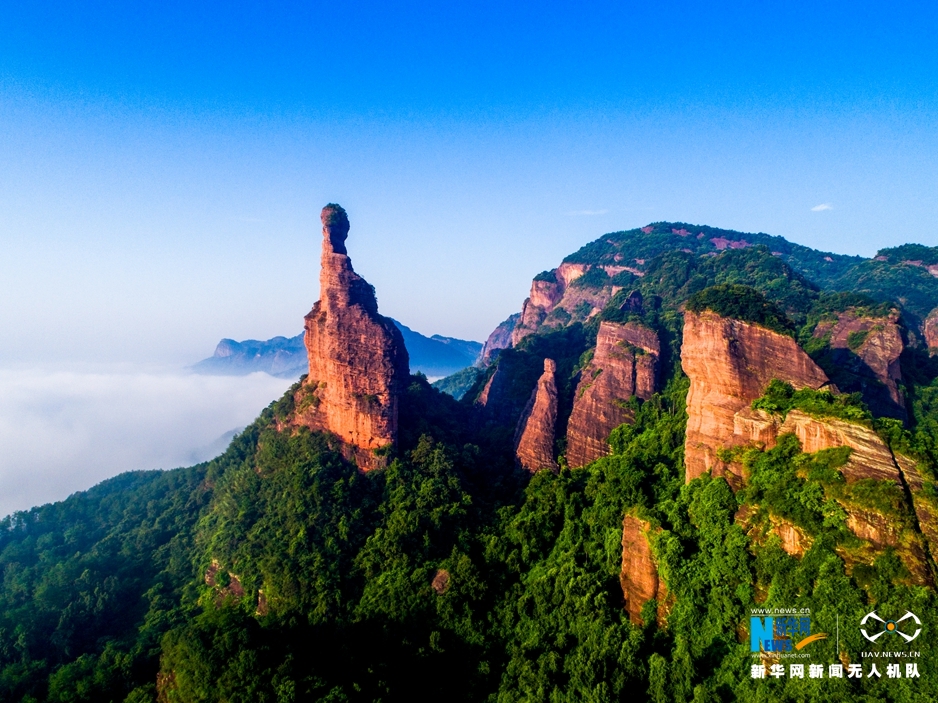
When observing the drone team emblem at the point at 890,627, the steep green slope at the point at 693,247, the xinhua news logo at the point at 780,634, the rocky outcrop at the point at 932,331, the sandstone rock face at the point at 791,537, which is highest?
the steep green slope at the point at 693,247

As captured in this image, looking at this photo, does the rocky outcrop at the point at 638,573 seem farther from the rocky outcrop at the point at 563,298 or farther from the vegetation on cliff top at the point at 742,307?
the rocky outcrop at the point at 563,298

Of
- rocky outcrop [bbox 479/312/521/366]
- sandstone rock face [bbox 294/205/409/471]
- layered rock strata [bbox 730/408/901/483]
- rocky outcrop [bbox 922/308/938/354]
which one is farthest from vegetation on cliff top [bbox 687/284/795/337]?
rocky outcrop [bbox 479/312/521/366]

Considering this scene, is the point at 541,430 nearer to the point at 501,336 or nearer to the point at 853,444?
the point at 853,444

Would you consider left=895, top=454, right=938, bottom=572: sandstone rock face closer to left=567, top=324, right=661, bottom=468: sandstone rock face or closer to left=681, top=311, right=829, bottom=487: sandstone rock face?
left=681, top=311, right=829, bottom=487: sandstone rock face

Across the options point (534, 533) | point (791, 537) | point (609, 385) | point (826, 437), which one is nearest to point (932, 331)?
point (609, 385)

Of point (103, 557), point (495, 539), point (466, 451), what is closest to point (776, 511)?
point (495, 539)

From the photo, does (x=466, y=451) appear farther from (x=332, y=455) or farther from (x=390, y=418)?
(x=332, y=455)

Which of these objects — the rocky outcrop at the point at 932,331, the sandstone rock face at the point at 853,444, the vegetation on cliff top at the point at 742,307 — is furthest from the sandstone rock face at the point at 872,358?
the rocky outcrop at the point at 932,331

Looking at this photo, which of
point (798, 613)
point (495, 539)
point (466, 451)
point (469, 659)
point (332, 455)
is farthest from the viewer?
point (466, 451)
